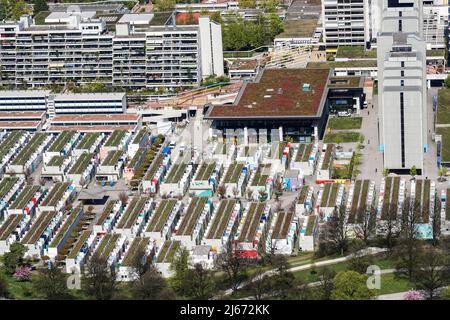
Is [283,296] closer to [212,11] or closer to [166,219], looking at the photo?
[166,219]

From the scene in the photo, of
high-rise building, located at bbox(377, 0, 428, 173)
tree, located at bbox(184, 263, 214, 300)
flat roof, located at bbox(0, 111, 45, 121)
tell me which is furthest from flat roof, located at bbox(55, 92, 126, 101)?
tree, located at bbox(184, 263, 214, 300)

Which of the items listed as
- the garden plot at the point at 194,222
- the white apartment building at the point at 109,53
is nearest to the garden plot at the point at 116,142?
the white apartment building at the point at 109,53

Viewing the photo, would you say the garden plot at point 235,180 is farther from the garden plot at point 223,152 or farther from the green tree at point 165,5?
the green tree at point 165,5

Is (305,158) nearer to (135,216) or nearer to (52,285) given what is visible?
(135,216)
